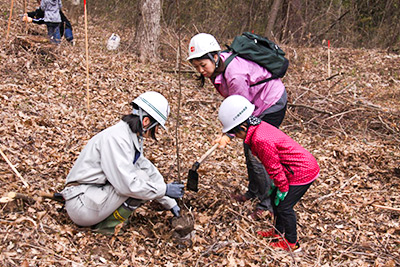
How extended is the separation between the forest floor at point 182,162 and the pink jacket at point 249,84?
1.23m

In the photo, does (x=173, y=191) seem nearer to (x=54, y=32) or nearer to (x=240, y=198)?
(x=240, y=198)

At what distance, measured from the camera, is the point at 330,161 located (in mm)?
5375

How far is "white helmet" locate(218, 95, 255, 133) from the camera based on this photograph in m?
3.04

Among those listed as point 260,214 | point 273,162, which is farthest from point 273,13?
point 273,162

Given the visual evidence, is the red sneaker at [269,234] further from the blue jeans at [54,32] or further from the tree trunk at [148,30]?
the blue jeans at [54,32]

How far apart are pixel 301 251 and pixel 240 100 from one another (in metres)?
1.64

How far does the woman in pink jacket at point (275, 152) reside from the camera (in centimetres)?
304

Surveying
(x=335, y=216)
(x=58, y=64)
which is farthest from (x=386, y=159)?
(x=58, y=64)

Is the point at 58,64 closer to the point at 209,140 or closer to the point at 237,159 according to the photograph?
the point at 209,140

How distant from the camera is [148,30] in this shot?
7.70m

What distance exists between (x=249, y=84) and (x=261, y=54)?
0.34 meters

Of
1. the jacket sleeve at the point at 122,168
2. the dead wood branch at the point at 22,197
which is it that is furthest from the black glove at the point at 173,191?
the dead wood branch at the point at 22,197

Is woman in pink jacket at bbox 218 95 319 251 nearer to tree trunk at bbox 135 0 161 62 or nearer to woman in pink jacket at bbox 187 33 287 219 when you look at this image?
woman in pink jacket at bbox 187 33 287 219

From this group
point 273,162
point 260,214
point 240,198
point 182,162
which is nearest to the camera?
point 273,162
